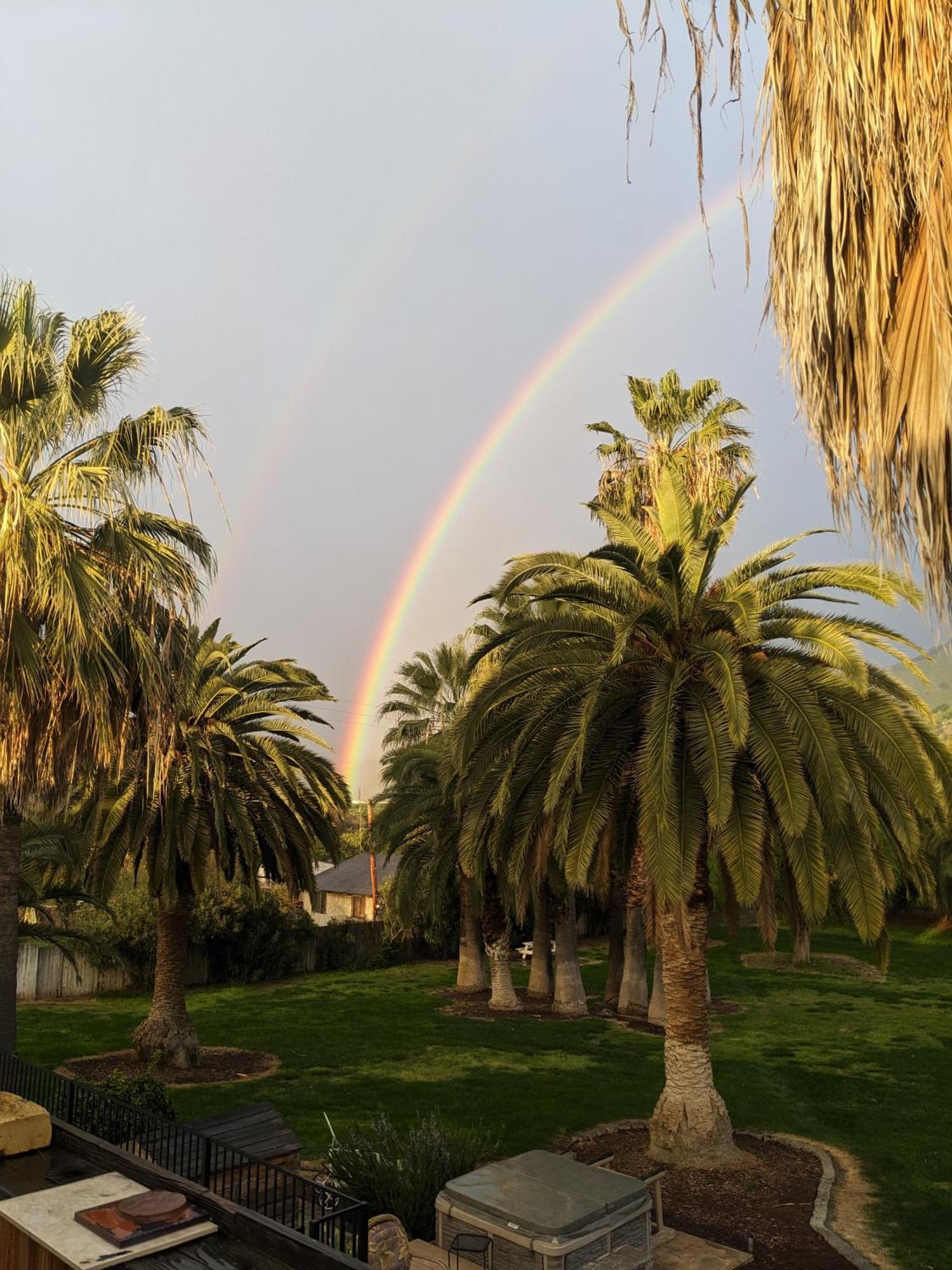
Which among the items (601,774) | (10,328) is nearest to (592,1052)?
(601,774)

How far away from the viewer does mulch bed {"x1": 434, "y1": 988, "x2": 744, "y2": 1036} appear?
25.2 metres

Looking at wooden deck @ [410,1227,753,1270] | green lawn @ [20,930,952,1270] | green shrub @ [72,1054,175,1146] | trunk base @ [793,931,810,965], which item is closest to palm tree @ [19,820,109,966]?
green shrub @ [72,1054,175,1146]

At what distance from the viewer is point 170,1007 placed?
19781 mm

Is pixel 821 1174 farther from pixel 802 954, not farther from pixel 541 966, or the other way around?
pixel 802 954

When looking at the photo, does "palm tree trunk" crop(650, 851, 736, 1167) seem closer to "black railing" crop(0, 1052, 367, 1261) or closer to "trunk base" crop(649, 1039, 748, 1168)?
"trunk base" crop(649, 1039, 748, 1168)

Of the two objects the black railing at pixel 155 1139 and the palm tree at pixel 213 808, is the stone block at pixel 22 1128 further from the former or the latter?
the palm tree at pixel 213 808

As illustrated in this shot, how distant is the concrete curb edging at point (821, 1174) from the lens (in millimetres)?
10664

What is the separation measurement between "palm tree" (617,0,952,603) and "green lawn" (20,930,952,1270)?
1015 cm

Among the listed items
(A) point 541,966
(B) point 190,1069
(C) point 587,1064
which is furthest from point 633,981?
(B) point 190,1069

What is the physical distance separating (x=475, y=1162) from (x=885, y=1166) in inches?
259

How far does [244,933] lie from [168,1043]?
14112 mm

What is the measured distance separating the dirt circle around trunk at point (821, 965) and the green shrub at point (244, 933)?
1730 cm

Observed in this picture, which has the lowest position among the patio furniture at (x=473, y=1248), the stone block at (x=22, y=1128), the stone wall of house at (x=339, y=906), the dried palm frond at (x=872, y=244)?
the patio furniture at (x=473, y=1248)

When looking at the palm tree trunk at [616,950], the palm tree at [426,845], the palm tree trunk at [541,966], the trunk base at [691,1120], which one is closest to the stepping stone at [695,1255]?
the trunk base at [691,1120]
